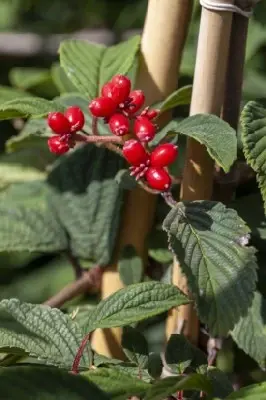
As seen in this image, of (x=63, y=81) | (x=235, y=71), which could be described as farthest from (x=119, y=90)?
(x=63, y=81)

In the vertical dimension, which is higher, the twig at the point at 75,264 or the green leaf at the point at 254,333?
the twig at the point at 75,264

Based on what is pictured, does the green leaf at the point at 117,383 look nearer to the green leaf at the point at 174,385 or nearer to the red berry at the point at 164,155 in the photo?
the green leaf at the point at 174,385

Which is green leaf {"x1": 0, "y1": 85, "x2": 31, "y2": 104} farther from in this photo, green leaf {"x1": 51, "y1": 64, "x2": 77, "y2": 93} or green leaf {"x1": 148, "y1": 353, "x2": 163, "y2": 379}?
green leaf {"x1": 148, "y1": 353, "x2": 163, "y2": 379}

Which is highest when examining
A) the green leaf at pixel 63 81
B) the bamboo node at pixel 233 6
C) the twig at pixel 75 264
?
the bamboo node at pixel 233 6

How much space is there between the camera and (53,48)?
147 centimetres

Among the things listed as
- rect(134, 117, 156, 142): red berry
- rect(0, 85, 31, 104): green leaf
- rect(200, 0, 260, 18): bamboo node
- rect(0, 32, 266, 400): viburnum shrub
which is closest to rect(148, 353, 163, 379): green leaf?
rect(0, 32, 266, 400): viburnum shrub

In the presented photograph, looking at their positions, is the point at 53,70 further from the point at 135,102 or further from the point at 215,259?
the point at 215,259

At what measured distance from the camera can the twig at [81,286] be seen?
92 centimetres

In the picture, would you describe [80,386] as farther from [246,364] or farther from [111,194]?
[246,364]

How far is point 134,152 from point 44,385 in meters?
0.26

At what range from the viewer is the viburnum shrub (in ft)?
2.19

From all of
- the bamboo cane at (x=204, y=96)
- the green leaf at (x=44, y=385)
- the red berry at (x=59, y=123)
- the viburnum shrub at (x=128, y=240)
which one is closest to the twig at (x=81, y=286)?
the viburnum shrub at (x=128, y=240)

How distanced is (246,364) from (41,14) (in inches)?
40.0

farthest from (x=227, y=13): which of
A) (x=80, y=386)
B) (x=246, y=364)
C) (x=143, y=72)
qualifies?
(x=246, y=364)
